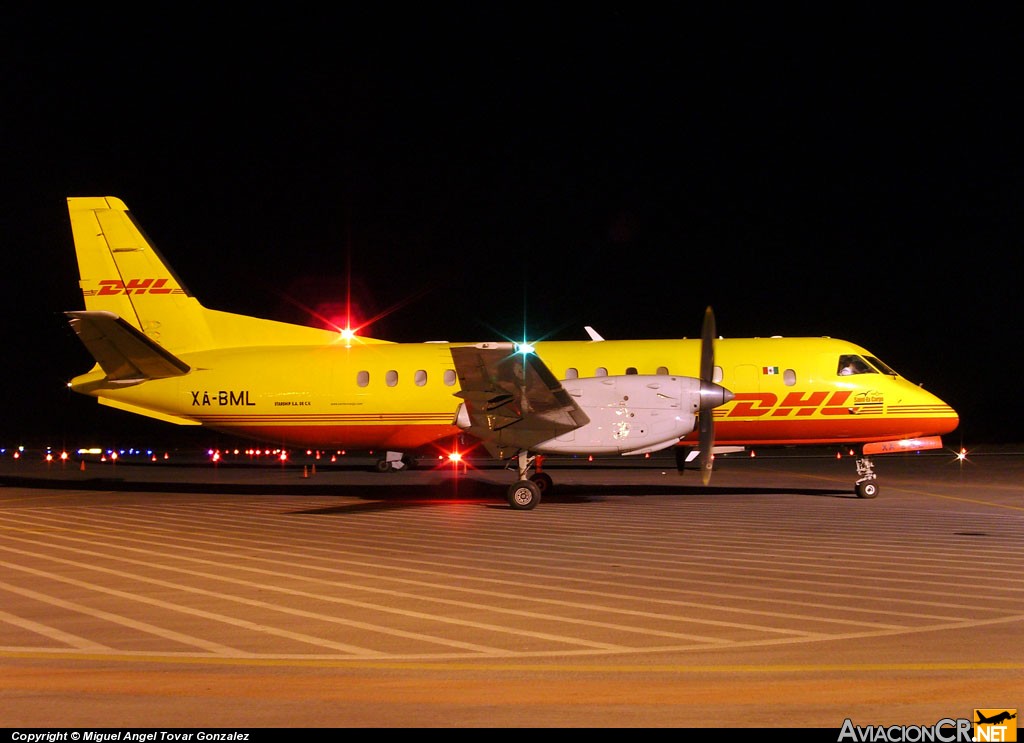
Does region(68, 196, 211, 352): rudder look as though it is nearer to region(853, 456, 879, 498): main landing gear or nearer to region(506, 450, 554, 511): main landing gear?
region(506, 450, 554, 511): main landing gear

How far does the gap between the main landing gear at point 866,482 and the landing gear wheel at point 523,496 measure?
713 cm

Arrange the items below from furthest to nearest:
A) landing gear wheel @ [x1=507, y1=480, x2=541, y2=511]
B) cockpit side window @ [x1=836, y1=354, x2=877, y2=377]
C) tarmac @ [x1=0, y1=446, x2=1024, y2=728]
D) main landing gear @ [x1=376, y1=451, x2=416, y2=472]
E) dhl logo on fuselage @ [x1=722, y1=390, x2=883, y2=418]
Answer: main landing gear @ [x1=376, y1=451, x2=416, y2=472] < cockpit side window @ [x1=836, y1=354, x2=877, y2=377] < dhl logo on fuselage @ [x1=722, y1=390, x2=883, y2=418] < landing gear wheel @ [x1=507, y1=480, x2=541, y2=511] < tarmac @ [x1=0, y1=446, x2=1024, y2=728]

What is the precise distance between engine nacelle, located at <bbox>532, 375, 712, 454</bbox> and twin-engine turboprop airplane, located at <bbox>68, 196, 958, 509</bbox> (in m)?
0.62

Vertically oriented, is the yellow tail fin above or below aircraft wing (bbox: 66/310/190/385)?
above

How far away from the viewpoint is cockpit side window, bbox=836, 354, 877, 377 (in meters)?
21.2

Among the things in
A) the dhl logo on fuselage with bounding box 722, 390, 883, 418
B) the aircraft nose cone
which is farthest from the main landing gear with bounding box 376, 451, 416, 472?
the aircraft nose cone

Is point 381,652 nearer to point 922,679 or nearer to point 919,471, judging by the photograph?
point 922,679

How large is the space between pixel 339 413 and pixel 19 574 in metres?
11.8

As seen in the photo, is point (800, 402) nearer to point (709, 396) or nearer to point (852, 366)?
point (852, 366)

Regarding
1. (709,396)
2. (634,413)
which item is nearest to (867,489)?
(709,396)

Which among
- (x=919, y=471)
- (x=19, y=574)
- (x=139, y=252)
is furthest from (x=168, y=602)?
(x=919, y=471)

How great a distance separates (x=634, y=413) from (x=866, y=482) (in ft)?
19.5

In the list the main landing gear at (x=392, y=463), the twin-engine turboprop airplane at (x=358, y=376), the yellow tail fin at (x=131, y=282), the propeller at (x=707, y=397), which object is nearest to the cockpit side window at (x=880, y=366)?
the twin-engine turboprop airplane at (x=358, y=376)

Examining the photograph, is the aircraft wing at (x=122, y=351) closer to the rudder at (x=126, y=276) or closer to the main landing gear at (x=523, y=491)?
the rudder at (x=126, y=276)
